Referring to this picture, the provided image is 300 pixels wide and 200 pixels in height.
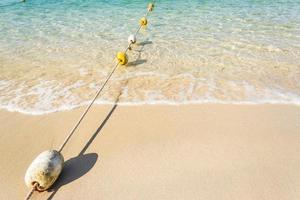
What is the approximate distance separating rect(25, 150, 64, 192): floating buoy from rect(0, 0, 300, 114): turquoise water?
5.29 feet

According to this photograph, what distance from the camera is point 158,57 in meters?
6.23

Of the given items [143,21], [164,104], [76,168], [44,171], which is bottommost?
[76,168]

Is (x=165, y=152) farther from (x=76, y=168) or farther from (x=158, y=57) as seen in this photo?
(x=158, y=57)

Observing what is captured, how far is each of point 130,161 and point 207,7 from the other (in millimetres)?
8933

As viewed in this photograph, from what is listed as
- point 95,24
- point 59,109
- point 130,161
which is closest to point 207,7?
point 95,24

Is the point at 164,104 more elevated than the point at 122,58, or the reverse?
the point at 122,58

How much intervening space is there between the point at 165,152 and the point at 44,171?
1270mm

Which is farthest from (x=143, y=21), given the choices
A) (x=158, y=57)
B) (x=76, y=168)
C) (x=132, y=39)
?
(x=76, y=168)

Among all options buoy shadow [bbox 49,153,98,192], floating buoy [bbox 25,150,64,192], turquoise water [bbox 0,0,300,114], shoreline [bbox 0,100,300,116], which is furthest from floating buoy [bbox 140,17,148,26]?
floating buoy [bbox 25,150,64,192]

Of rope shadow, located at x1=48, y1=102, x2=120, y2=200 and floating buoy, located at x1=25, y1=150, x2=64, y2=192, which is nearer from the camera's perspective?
floating buoy, located at x1=25, y1=150, x2=64, y2=192

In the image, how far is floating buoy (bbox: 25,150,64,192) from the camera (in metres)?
2.64

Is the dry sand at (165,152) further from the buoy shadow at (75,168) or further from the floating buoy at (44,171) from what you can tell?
the floating buoy at (44,171)

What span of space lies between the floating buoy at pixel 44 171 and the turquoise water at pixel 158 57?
1613 millimetres

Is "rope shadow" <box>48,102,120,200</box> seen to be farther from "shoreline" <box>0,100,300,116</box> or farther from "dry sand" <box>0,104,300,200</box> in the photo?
"shoreline" <box>0,100,300,116</box>
